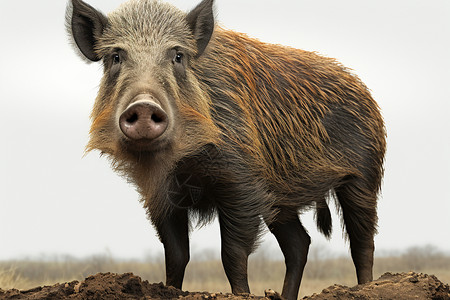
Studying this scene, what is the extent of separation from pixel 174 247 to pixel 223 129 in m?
1.28

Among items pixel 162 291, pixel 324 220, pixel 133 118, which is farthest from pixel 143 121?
pixel 324 220

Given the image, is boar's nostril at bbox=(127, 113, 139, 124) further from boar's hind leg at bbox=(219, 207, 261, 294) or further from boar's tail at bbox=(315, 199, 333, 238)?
boar's tail at bbox=(315, 199, 333, 238)

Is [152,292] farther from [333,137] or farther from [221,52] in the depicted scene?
[333,137]

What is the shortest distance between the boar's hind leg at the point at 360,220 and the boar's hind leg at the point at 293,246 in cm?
54

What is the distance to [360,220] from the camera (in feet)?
Answer: 24.9

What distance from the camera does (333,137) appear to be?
7.18m

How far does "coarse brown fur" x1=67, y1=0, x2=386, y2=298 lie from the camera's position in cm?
559

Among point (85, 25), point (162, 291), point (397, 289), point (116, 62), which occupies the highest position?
point (85, 25)

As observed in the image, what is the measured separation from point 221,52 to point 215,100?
22.3 inches

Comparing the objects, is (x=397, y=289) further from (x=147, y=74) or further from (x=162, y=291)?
(x=147, y=74)

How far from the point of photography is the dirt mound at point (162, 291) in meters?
5.12

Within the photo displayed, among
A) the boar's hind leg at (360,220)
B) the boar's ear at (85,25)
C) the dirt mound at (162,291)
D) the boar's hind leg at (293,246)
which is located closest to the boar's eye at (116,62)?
the boar's ear at (85,25)

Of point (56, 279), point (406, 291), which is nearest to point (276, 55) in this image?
point (406, 291)

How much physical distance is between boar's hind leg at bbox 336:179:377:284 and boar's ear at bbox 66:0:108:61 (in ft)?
10.5
